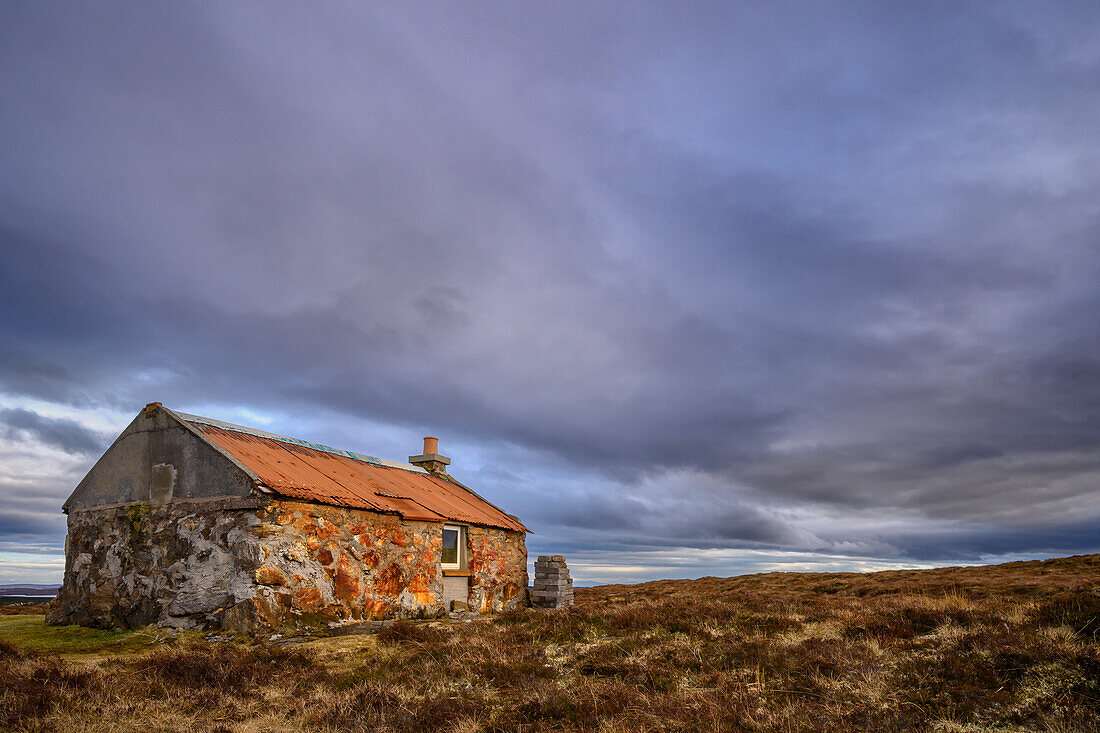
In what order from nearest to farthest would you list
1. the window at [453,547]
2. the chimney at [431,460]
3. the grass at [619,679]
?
the grass at [619,679]
the window at [453,547]
the chimney at [431,460]

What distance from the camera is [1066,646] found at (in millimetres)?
7910

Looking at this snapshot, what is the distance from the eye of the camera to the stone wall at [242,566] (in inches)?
538

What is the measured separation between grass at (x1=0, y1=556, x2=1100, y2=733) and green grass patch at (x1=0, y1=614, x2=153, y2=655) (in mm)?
141

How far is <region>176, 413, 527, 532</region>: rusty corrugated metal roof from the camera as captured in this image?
15398mm

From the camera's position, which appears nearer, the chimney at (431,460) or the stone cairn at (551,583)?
the stone cairn at (551,583)

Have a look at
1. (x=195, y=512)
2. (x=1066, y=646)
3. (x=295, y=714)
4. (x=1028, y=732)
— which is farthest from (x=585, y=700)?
(x=195, y=512)

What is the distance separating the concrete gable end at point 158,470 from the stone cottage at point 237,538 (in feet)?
0.11

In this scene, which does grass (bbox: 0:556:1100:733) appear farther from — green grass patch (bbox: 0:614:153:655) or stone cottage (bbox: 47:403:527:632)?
stone cottage (bbox: 47:403:527:632)

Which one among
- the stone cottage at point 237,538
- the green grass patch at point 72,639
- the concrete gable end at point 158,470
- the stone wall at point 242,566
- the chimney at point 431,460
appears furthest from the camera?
the chimney at point 431,460

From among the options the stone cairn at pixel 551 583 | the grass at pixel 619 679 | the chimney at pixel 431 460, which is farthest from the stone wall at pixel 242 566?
the chimney at pixel 431 460

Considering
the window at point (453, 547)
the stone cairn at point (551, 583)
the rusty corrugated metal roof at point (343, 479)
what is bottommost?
the stone cairn at point (551, 583)

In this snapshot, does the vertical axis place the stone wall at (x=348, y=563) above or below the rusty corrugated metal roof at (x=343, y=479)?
below

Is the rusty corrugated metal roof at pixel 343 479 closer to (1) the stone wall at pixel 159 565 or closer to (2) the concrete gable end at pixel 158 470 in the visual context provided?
(2) the concrete gable end at pixel 158 470

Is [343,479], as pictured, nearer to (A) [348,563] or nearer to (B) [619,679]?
(A) [348,563]
